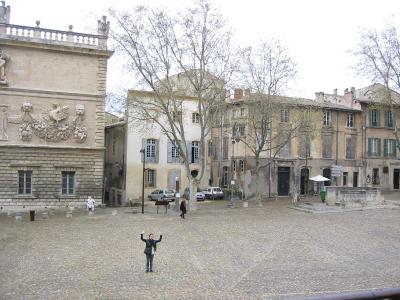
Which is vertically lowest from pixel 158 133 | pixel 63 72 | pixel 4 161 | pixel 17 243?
pixel 17 243

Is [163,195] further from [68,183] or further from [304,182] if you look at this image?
[304,182]

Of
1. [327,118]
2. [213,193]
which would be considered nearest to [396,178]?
[327,118]

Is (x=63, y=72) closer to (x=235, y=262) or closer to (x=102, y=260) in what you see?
(x=102, y=260)

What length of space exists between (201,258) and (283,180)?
26.7 meters

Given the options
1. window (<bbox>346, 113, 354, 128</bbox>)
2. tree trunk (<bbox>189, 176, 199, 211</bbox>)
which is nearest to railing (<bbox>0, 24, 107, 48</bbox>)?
tree trunk (<bbox>189, 176, 199, 211</bbox>)

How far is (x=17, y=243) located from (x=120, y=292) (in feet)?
28.0

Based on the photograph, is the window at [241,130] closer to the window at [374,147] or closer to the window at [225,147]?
the window at [225,147]

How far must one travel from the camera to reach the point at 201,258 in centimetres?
1516

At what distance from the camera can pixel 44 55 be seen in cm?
3033

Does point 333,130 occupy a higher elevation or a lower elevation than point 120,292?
higher

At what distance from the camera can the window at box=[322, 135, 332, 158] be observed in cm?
4194

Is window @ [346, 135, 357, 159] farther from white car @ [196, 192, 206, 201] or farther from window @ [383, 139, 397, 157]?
white car @ [196, 192, 206, 201]

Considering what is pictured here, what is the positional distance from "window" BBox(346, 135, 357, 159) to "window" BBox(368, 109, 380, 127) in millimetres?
2418

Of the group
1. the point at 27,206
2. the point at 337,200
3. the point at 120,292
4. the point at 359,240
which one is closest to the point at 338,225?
the point at 359,240
